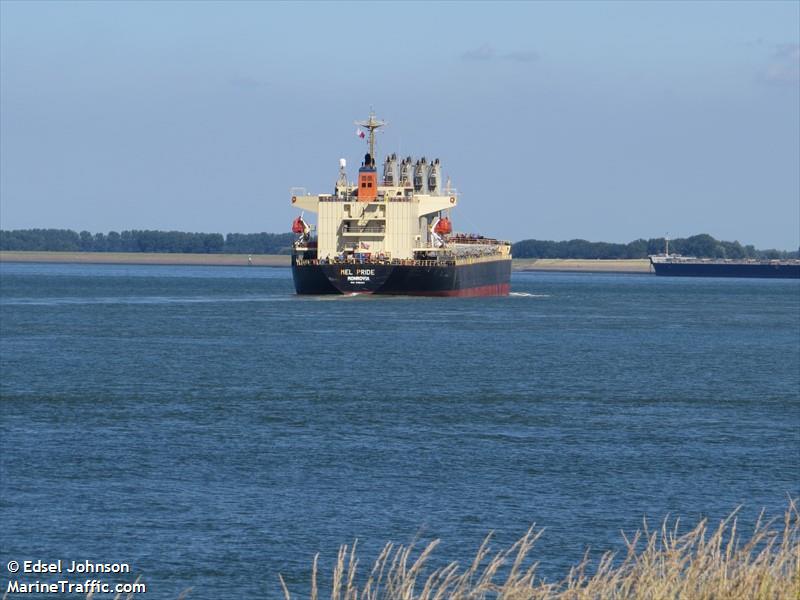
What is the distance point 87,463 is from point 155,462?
1187mm

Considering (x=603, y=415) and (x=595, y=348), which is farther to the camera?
(x=595, y=348)

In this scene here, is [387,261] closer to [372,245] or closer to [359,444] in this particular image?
[372,245]

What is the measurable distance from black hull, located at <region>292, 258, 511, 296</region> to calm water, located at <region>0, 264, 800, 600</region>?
86.1ft

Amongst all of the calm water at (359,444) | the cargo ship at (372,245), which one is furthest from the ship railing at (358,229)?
the calm water at (359,444)

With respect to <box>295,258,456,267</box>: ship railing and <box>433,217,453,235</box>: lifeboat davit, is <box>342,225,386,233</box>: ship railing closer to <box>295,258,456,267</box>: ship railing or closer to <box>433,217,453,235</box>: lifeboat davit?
<box>295,258,456,267</box>: ship railing

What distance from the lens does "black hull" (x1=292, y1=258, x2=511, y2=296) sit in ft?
285

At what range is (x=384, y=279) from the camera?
87.4 m

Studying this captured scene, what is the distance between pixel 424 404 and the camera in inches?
1363

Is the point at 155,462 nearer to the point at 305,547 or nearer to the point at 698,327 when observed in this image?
the point at 305,547

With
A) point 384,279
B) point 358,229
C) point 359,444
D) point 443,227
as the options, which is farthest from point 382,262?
point 359,444

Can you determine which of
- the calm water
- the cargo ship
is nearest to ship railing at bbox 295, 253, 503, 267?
the cargo ship

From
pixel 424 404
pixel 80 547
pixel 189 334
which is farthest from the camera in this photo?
pixel 189 334

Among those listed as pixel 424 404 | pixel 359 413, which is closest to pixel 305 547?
pixel 359 413

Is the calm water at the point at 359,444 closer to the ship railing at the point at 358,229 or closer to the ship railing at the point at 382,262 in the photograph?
the ship railing at the point at 382,262
